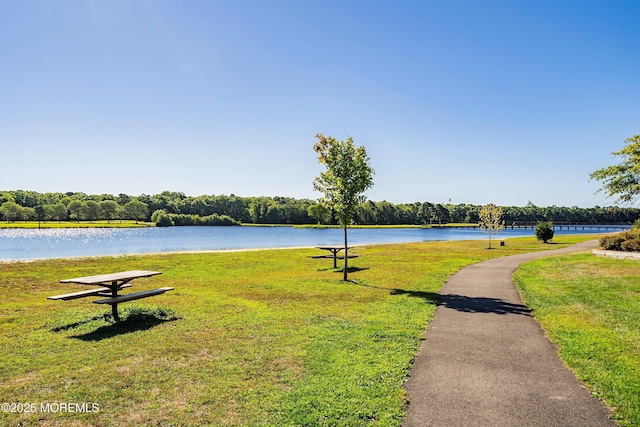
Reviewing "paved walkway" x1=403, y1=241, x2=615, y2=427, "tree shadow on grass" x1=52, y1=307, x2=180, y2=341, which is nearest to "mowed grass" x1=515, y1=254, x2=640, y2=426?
"paved walkway" x1=403, y1=241, x2=615, y2=427

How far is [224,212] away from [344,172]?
15407cm

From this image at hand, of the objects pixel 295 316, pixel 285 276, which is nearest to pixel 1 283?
pixel 285 276

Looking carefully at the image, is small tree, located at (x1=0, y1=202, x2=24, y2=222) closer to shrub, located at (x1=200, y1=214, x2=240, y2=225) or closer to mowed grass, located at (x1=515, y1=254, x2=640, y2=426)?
shrub, located at (x1=200, y1=214, x2=240, y2=225)

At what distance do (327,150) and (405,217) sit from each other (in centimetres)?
15383

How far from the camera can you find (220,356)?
6.63 metres

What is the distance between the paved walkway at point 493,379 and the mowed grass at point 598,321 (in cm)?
28

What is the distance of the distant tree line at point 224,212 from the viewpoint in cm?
13712

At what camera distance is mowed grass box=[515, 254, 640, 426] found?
5.37m

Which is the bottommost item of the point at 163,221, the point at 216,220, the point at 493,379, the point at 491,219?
the point at 493,379

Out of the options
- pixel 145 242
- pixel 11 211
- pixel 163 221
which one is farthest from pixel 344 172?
pixel 11 211

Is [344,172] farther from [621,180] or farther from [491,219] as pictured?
[491,219]

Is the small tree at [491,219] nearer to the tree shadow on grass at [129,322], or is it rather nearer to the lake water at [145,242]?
the lake water at [145,242]

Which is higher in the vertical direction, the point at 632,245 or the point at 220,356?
the point at 632,245

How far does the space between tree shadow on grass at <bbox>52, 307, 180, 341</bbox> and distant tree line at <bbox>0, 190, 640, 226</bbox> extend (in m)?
122
